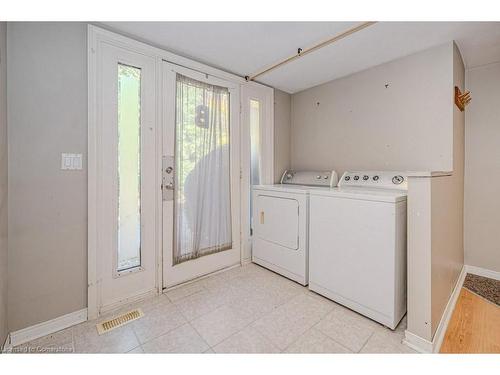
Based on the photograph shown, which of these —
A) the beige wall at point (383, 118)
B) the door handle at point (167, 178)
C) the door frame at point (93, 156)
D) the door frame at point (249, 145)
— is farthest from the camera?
the door frame at point (249, 145)

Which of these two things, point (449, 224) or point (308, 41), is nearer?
point (449, 224)

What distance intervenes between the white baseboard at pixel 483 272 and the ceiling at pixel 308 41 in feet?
7.09

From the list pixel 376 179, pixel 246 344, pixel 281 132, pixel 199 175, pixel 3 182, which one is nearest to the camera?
pixel 3 182

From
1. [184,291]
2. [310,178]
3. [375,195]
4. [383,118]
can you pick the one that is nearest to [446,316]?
[375,195]

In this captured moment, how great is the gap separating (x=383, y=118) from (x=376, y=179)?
2.19ft

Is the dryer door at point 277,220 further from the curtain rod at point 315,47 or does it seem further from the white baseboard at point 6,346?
the white baseboard at point 6,346

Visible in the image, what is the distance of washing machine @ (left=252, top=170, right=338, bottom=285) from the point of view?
214 centimetres

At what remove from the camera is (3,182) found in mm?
1308

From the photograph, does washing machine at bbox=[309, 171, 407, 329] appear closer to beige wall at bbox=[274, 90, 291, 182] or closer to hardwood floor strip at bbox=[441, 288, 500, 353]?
Result: hardwood floor strip at bbox=[441, 288, 500, 353]

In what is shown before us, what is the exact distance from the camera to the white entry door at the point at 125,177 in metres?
1.71

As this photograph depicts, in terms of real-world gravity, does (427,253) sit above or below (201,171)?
below

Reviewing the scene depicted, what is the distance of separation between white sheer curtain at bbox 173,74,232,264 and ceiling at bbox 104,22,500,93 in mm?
332

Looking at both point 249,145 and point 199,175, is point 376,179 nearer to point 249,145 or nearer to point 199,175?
point 249,145

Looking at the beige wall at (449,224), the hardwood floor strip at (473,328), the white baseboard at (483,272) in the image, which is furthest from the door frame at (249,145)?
the white baseboard at (483,272)
